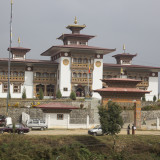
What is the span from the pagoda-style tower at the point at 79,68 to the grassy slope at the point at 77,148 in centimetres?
2871

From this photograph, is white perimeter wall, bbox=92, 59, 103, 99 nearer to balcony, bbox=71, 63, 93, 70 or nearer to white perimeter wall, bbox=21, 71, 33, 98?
balcony, bbox=71, 63, 93, 70

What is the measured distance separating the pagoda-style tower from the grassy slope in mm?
28707

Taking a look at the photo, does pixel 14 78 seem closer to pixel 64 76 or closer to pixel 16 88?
pixel 16 88

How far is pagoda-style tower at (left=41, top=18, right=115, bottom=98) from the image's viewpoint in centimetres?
6216

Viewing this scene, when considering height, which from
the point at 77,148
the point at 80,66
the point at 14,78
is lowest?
the point at 77,148

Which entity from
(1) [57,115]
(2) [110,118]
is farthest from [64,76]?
(2) [110,118]

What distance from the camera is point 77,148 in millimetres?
30500

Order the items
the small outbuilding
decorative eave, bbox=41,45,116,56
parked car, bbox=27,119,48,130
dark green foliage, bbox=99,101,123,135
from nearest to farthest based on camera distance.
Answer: dark green foliage, bbox=99,101,123,135 < parked car, bbox=27,119,48,130 < the small outbuilding < decorative eave, bbox=41,45,116,56

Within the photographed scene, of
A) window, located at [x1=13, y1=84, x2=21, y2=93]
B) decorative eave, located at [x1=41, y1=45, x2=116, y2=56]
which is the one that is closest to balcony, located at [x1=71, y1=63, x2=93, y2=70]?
decorative eave, located at [x1=41, y1=45, x2=116, y2=56]

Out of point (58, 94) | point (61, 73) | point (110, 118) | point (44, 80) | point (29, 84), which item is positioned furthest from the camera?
→ point (44, 80)

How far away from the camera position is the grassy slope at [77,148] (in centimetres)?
2873

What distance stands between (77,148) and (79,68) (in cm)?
3296

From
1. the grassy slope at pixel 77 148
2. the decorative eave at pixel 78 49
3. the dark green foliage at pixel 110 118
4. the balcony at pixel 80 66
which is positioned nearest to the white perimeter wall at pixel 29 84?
the decorative eave at pixel 78 49

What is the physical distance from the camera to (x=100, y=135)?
36.2 m
